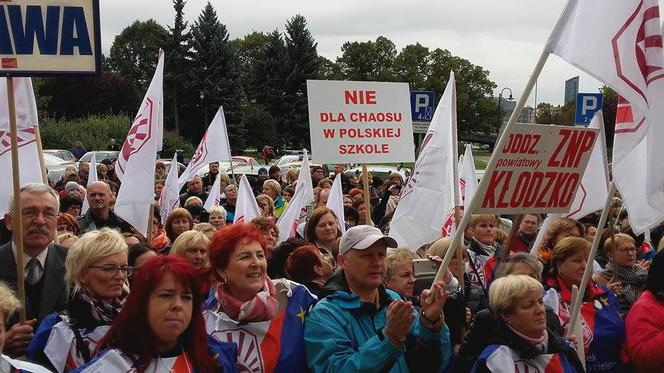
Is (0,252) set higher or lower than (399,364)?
higher

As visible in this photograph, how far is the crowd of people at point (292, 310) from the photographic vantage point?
3158mm

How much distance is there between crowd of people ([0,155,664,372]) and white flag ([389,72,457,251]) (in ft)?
5.60

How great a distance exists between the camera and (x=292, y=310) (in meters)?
3.88

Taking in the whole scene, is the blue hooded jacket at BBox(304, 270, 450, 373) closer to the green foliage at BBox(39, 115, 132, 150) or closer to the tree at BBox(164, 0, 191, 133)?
the green foliage at BBox(39, 115, 132, 150)

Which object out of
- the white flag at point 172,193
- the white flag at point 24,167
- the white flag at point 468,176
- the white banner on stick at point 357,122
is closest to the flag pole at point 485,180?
the white flag at point 24,167

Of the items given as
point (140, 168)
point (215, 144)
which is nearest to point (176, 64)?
point (215, 144)

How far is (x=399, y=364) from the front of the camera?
327 cm

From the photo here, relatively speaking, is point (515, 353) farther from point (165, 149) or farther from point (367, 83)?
point (165, 149)

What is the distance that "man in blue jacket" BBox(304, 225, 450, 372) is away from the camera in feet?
10.5

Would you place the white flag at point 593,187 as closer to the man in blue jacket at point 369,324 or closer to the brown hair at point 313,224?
the brown hair at point 313,224

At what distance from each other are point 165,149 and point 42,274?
43.5m

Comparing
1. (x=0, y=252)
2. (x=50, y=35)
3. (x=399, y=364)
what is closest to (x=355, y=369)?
(x=399, y=364)

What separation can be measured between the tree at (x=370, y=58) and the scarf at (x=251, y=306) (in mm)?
80232

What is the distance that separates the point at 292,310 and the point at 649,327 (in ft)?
6.69
